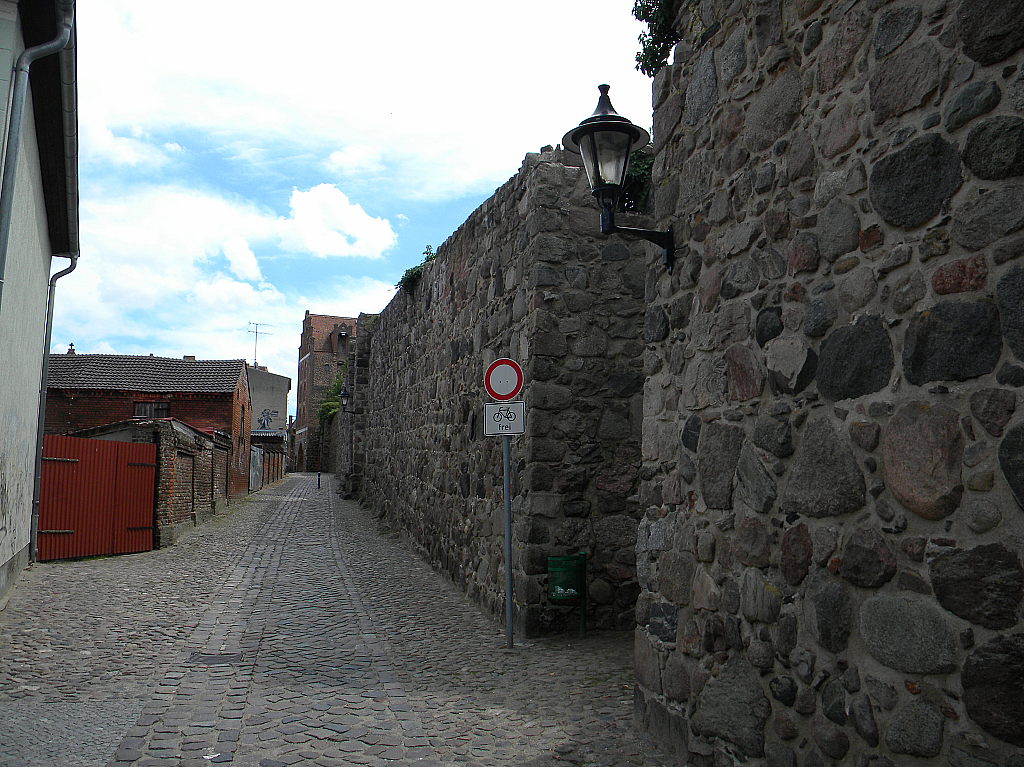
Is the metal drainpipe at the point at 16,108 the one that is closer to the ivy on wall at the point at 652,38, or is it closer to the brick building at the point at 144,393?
the ivy on wall at the point at 652,38

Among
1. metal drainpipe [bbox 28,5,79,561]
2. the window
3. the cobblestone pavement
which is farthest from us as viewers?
the window

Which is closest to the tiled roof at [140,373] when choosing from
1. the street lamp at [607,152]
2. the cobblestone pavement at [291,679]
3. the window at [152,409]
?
the window at [152,409]

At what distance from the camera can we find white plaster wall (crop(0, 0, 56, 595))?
736cm

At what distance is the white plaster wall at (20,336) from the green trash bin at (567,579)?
17.3 feet

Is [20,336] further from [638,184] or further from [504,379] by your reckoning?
[638,184]

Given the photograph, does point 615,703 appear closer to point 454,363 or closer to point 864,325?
point 864,325

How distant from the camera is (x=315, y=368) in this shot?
61562mm

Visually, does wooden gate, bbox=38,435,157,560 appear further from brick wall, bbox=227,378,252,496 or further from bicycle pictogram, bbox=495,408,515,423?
brick wall, bbox=227,378,252,496

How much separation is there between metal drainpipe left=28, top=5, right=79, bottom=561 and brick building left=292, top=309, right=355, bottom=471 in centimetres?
4375

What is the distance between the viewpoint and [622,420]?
6.81 metres

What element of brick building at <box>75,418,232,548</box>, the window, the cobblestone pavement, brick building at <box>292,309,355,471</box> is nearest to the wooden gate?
brick building at <box>75,418,232,548</box>

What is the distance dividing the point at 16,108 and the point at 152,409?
70.0 ft

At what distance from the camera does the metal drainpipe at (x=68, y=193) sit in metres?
6.96

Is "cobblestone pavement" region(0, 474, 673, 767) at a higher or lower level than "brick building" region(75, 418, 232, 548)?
lower
